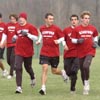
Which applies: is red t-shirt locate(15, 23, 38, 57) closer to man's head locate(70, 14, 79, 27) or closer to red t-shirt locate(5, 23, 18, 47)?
man's head locate(70, 14, 79, 27)

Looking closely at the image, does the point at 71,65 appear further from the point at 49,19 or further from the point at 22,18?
the point at 22,18

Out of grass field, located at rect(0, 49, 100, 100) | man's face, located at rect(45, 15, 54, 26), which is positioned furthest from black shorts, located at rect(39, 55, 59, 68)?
man's face, located at rect(45, 15, 54, 26)

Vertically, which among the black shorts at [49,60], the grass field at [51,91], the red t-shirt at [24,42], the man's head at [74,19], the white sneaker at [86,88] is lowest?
the grass field at [51,91]

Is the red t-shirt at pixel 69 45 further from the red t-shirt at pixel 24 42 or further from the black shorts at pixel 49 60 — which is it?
the red t-shirt at pixel 24 42

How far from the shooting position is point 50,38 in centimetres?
1391

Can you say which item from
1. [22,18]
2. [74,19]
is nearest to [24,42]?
[22,18]

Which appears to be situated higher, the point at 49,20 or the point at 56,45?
the point at 49,20

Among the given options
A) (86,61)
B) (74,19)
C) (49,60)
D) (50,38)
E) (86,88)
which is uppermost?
(74,19)

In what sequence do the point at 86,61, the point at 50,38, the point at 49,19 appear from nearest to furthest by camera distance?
the point at 86,61 < the point at 49,19 < the point at 50,38

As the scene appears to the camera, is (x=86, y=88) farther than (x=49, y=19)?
No

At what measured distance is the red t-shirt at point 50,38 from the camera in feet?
45.5

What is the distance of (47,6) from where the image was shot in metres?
56.3

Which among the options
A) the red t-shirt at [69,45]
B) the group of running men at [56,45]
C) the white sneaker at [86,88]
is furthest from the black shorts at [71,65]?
the white sneaker at [86,88]

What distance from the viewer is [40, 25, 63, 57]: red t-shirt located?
1388 cm
